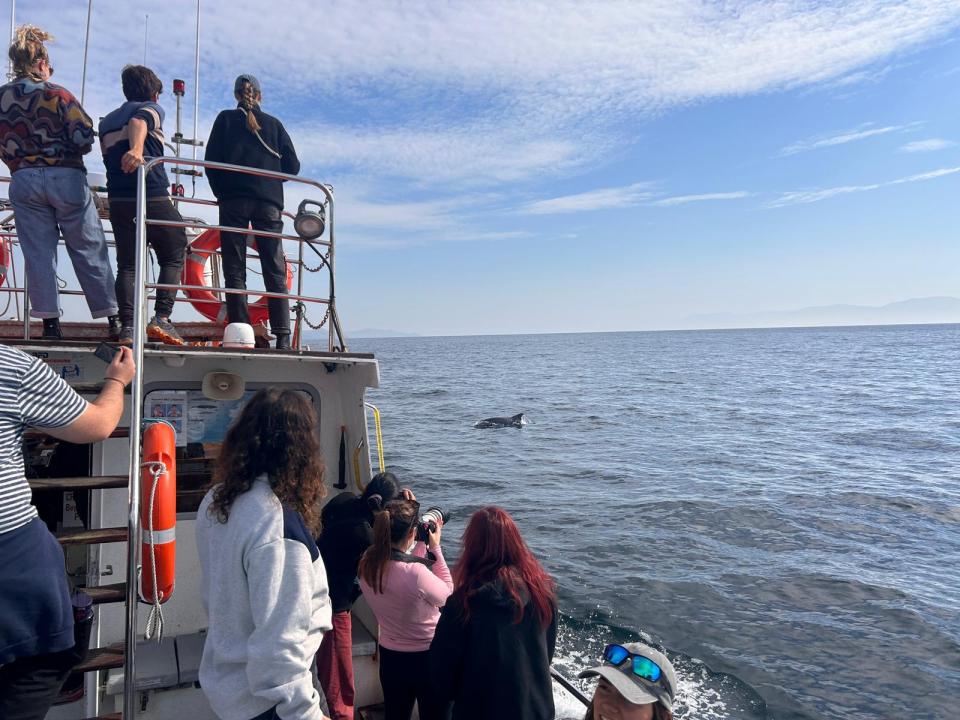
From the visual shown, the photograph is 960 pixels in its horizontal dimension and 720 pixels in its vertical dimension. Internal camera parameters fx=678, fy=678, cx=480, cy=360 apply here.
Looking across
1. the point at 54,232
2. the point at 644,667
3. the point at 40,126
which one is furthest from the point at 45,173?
the point at 644,667

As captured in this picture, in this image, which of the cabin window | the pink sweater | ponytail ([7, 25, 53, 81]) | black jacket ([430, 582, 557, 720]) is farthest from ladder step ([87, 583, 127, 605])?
ponytail ([7, 25, 53, 81])

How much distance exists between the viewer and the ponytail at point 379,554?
409cm

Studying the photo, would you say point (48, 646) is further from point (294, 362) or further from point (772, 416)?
point (772, 416)

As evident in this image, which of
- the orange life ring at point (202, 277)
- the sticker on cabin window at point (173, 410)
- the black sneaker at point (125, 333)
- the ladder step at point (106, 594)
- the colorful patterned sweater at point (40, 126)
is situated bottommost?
the ladder step at point (106, 594)

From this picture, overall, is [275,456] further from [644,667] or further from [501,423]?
[501,423]

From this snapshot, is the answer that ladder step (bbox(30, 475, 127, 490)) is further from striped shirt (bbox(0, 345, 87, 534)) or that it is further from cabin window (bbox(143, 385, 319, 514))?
cabin window (bbox(143, 385, 319, 514))

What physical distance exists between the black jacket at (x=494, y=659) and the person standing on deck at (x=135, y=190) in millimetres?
2911

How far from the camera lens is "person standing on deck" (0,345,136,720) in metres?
2.40

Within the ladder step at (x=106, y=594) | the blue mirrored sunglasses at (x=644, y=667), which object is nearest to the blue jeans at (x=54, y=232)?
the ladder step at (x=106, y=594)

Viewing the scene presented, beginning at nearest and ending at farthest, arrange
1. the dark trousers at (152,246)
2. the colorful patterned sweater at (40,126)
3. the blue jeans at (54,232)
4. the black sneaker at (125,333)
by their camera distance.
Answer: the colorful patterned sweater at (40,126), the blue jeans at (54,232), the black sneaker at (125,333), the dark trousers at (152,246)

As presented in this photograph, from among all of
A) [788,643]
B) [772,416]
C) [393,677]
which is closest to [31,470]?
[393,677]

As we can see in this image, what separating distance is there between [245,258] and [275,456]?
3.70 metres

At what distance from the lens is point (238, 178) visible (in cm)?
571

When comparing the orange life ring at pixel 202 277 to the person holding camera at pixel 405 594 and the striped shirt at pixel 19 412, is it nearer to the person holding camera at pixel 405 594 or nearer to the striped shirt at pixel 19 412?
the person holding camera at pixel 405 594
